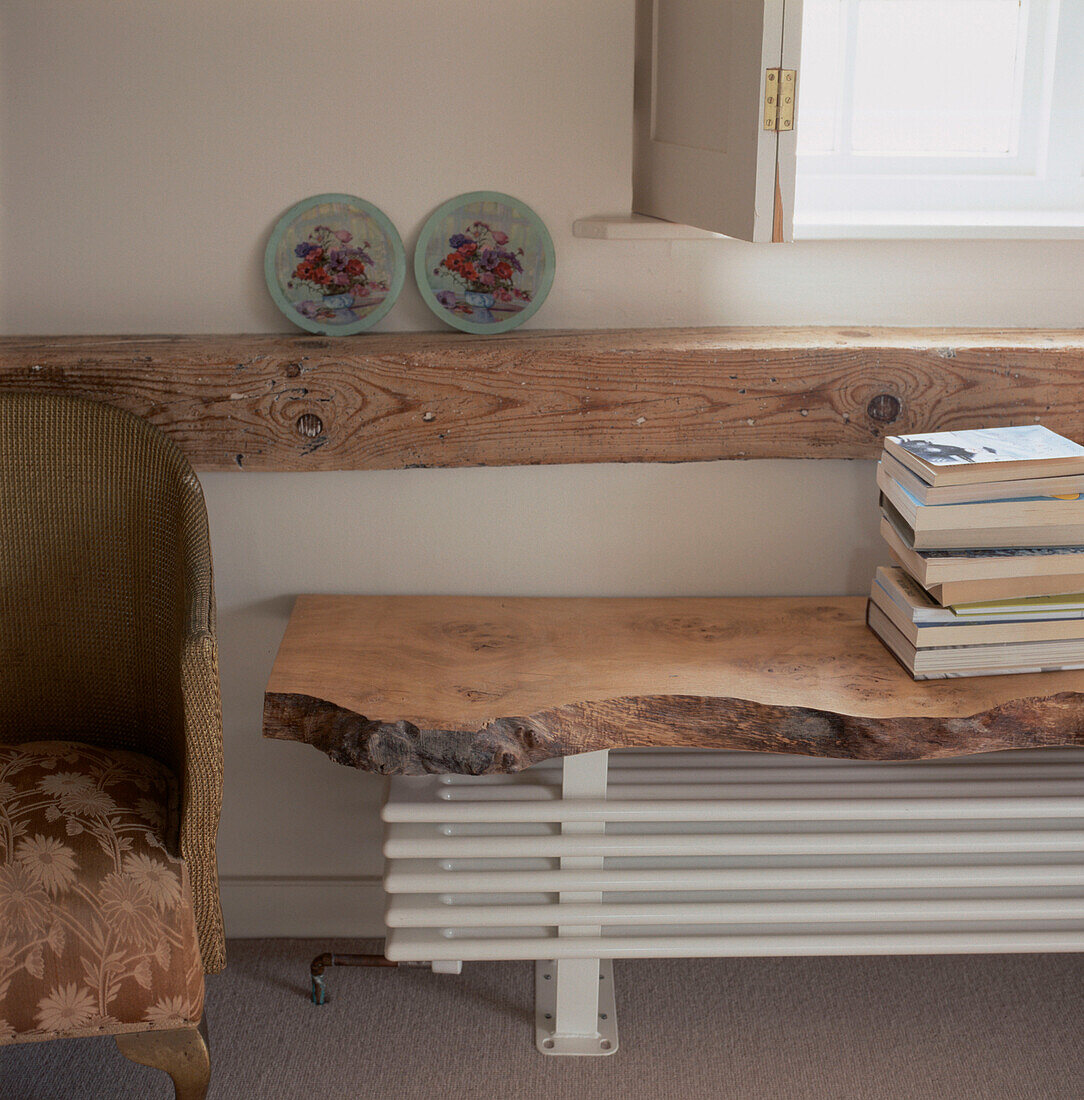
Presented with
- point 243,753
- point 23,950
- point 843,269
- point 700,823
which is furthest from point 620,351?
point 23,950

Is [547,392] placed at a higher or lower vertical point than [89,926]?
higher

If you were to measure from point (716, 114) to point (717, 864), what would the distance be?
99 centimetres

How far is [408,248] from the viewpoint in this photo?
1.62m

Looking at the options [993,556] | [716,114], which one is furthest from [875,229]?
[993,556]

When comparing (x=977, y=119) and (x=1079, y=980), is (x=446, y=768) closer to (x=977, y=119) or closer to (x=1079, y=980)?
(x=1079, y=980)

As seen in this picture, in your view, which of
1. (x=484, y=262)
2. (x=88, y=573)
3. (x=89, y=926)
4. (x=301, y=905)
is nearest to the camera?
(x=89, y=926)

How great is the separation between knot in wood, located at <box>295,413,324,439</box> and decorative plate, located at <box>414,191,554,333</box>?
24 cm

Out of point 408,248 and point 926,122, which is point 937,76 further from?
point 408,248

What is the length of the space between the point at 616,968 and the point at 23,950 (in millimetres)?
939

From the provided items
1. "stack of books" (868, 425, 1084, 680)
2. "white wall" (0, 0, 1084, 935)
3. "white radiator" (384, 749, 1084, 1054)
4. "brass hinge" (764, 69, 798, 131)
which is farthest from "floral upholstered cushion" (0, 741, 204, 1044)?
"brass hinge" (764, 69, 798, 131)

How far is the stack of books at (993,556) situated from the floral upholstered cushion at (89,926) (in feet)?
3.11

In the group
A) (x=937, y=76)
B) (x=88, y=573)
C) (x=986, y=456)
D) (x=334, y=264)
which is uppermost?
(x=937, y=76)

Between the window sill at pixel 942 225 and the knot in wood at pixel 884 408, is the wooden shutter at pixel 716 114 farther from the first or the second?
the knot in wood at pixel 884 408

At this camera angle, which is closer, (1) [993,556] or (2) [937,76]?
(1) [993,556]
